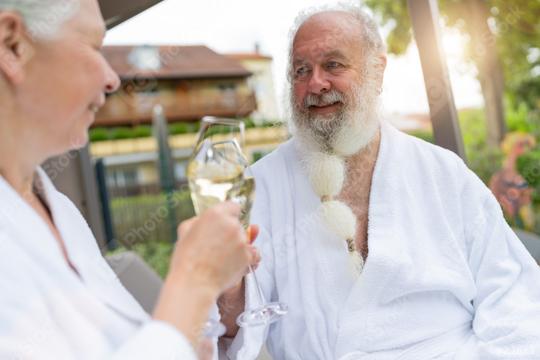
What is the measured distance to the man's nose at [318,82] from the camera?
1892 millimetres

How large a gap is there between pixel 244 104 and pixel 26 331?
15805 millimetres

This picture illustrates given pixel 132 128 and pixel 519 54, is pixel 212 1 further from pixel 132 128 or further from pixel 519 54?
pixel 132 128

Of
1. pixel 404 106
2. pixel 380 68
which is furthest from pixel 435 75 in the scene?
pixel 404 106

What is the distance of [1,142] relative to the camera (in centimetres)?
87

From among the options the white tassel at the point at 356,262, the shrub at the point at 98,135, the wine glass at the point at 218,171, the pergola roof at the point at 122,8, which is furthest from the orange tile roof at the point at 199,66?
the wine glass at the point at 218,171

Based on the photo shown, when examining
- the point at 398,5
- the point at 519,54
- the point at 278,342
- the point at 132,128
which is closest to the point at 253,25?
the point at 398,5

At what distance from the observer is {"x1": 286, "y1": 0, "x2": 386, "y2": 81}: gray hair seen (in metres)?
2.03

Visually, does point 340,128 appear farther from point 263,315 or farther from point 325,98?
point 263,315

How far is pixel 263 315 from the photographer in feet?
4.52

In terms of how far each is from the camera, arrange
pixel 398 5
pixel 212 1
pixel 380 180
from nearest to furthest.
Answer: pixel 380 180 → pixel 212 1 → pixel 398 5

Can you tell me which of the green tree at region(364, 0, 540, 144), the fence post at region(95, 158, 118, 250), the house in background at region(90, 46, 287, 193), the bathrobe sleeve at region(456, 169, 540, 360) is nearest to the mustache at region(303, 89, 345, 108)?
the bathrobe sleeve at region(456, 169, 540, 360)

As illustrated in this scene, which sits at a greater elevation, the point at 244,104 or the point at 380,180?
the point at 380,180

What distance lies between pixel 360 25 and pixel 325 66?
0.73 feet

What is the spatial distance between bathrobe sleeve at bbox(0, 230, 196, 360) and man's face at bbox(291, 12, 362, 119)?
4.05 ft
